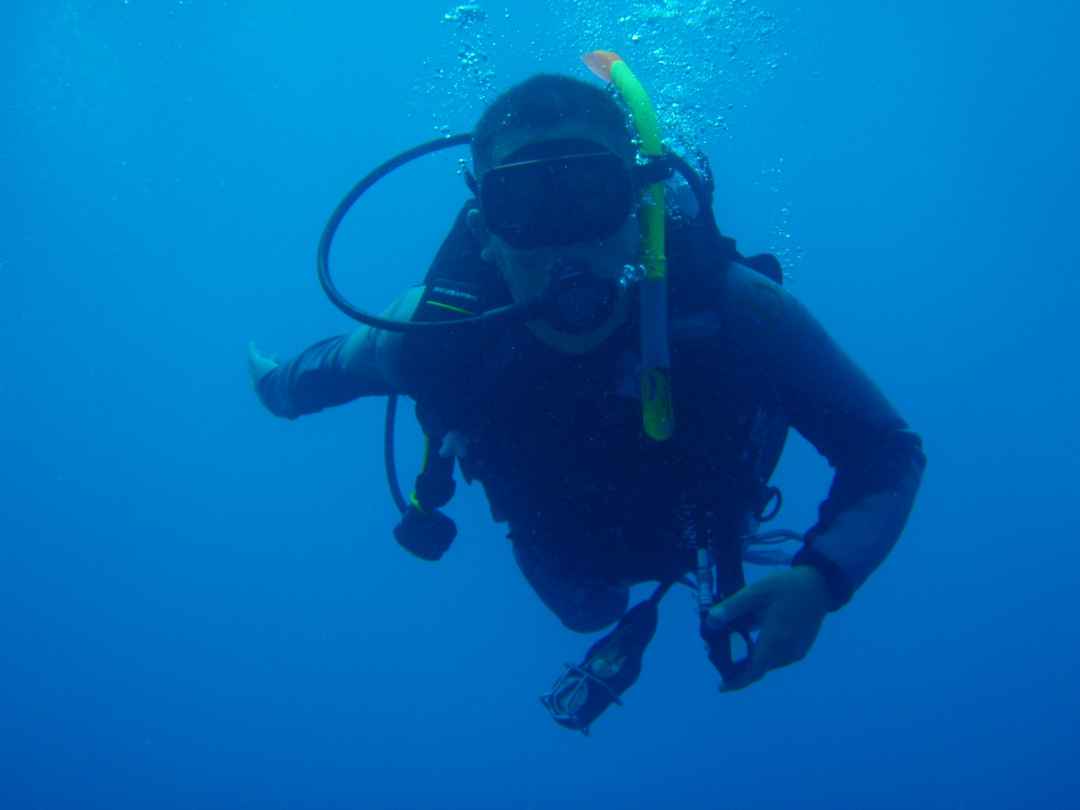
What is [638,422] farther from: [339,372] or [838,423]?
[339,372]

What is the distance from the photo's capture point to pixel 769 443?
263 centimetres

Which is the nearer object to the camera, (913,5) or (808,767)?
(808,767)

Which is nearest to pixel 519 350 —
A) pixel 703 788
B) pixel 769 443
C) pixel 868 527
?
pixel 769 443

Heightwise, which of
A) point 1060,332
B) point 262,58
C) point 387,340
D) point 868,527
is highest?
point 262,58

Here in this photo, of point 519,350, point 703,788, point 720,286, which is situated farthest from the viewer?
point 703,788

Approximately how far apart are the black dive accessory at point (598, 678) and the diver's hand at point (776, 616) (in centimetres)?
88

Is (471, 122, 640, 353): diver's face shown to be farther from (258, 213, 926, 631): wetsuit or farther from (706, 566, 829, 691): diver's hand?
(706, 566, 829, 691): diver's hand

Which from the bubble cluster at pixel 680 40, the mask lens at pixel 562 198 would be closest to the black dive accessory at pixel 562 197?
the mask lens at pixel 562 198

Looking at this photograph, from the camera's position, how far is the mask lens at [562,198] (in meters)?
2.11

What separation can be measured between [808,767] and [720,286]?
1705 centimetres

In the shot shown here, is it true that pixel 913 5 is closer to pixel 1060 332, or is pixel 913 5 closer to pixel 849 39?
pixel 849 39

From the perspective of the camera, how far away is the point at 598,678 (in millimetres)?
2629

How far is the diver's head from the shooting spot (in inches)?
83.0

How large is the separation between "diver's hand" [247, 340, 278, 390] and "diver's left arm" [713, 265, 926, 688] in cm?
209
